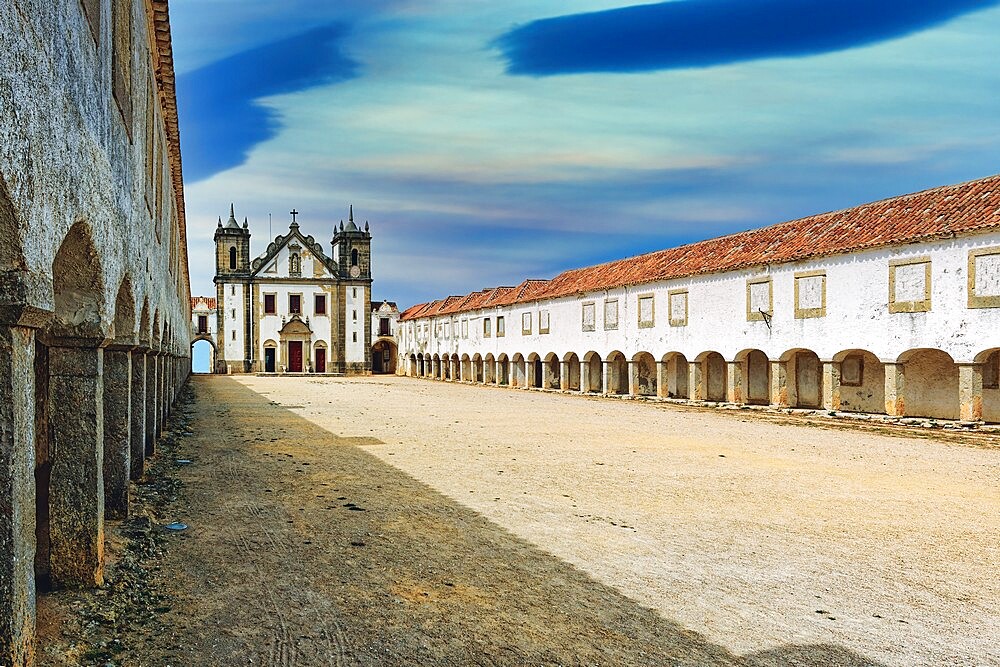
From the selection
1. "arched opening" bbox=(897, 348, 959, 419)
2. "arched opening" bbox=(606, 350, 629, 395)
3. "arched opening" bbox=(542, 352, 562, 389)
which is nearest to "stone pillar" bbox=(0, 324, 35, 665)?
"arched opening" bbox=(897, 348, 959, 419)

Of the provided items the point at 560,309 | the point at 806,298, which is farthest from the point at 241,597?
the point at 560,309

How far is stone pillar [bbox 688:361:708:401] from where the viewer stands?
2461cm

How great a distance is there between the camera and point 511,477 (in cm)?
983

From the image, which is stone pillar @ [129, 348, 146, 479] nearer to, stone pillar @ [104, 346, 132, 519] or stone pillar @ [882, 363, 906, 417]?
stone pillar @ [104, 346, 132, 519]

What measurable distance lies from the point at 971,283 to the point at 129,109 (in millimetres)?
17103

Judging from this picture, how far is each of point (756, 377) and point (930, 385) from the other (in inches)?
232

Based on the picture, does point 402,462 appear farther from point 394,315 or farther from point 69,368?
point 394,315

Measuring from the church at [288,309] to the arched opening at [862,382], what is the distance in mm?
37928

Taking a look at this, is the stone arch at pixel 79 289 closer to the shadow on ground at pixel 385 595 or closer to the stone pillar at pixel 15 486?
the stone pillar at pixel 15 486

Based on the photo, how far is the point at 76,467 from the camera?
16.9ft

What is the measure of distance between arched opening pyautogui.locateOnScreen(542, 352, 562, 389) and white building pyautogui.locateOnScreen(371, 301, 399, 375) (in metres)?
26.0

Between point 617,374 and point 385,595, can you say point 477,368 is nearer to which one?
point 617,374

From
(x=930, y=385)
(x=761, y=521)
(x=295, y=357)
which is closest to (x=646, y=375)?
(x=930, y=385)

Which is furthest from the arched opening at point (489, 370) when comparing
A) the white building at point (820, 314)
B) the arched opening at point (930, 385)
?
the arched opening at point (930, 385)
